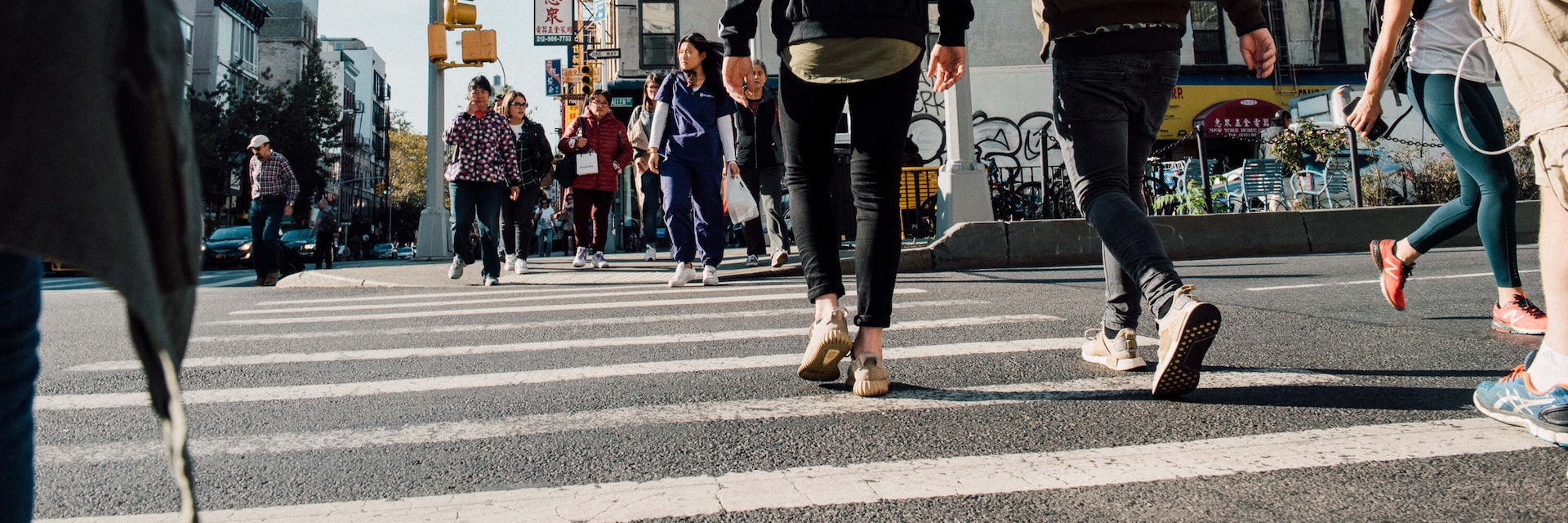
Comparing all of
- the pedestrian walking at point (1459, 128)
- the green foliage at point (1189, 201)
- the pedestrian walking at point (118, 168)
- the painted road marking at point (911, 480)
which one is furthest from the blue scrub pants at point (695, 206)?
the pedestrian walking at point (118, 168)

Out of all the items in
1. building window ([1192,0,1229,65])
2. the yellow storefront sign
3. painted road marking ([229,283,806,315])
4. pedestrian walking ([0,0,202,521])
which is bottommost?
painted road marking ([229,283,806,315])

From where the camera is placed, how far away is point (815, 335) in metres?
2.91

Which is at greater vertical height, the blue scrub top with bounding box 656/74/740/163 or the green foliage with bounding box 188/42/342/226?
the green foliage with bounding box 188/42/342/226

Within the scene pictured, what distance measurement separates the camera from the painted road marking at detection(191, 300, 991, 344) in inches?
190

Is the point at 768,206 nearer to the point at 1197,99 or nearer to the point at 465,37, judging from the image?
the point at 465,37

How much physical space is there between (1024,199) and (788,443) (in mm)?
12820

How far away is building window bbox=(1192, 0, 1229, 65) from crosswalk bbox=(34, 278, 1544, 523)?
2629 centimetres

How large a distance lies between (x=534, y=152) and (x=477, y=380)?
262 inches

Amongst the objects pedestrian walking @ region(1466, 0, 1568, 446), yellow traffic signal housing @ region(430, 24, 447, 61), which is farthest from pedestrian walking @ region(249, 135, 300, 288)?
pedestrian walking @ region(1466, 0, 1568, 446)

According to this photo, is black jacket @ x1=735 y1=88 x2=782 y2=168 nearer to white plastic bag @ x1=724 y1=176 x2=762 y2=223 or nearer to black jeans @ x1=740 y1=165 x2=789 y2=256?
black jeans @ x1=740 y1=165 x2=789 y2=256

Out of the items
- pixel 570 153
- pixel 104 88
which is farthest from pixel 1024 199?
pixel 104 88

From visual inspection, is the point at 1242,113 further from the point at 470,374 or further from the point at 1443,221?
the point at 470,374

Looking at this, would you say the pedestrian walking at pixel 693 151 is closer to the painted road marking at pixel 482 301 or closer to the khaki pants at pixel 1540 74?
the painted road marking at pixel 482 301

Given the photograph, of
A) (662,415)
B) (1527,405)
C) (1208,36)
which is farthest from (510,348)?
(1208,36)
